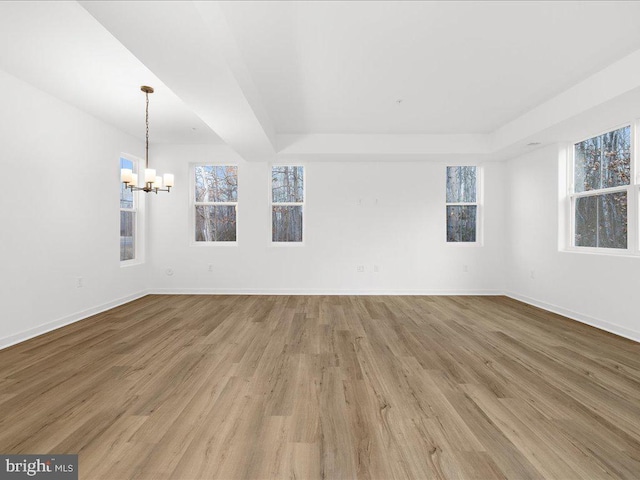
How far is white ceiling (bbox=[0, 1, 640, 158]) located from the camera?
210 centimetres

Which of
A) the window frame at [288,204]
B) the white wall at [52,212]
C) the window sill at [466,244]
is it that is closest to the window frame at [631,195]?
the window sill at [466,244]

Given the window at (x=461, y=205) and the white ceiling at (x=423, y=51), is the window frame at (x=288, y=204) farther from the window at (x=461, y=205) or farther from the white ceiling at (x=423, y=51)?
the window at (x=461, y=205)

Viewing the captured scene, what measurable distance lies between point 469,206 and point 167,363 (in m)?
5.53

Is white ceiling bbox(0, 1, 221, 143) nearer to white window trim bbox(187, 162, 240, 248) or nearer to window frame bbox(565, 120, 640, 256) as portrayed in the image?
white window trim bbox(187, 162, 240, 248)

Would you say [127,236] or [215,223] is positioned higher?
[215,223]

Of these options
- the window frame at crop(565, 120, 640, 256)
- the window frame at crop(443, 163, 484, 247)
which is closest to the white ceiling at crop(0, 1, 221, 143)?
the window frame at crop(443, 163, 484, 247)

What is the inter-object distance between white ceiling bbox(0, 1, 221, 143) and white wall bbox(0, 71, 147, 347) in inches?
11.6

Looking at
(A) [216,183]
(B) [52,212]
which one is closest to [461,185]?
(A) [216,183]

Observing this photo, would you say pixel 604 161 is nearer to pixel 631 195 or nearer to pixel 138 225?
pixel 631 195

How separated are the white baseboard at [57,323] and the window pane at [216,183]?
2.25m

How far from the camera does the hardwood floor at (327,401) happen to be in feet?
4.58

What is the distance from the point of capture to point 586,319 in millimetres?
3730

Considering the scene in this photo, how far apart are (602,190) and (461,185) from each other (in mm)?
2142

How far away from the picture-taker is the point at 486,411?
180 centimetres
